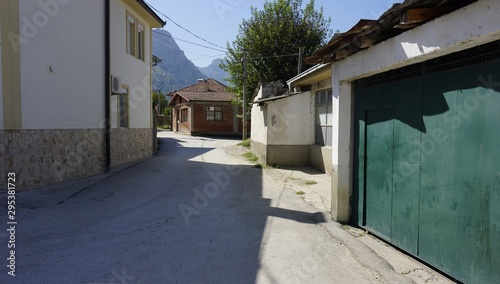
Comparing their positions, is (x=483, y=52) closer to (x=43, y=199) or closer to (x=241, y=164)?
(x=43, y=199)

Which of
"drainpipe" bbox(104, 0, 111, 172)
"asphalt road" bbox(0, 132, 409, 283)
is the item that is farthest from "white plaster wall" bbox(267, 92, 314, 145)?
"drainpipe" bbox(104, 0, 111, 172)

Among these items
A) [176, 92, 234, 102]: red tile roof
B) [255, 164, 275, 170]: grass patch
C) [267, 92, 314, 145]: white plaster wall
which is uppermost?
[176, 92, 234, 102]: red tile roof

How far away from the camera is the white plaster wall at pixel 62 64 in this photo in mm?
7227

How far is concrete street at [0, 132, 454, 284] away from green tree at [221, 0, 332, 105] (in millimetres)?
12774

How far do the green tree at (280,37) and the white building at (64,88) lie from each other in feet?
29.5

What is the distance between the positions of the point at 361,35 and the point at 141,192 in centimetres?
574

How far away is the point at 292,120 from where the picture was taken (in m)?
11.7

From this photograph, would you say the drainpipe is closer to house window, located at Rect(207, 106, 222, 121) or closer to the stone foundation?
the stone foundation

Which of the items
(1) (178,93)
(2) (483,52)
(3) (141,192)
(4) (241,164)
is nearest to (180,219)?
(3) (141,192)

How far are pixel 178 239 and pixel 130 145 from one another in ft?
27.7

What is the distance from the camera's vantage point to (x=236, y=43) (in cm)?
2125

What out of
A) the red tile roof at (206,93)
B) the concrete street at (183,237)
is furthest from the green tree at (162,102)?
the concrete street at (183,237)

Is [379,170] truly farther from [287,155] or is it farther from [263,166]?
[263,166]

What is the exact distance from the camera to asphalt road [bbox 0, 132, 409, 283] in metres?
3.57
